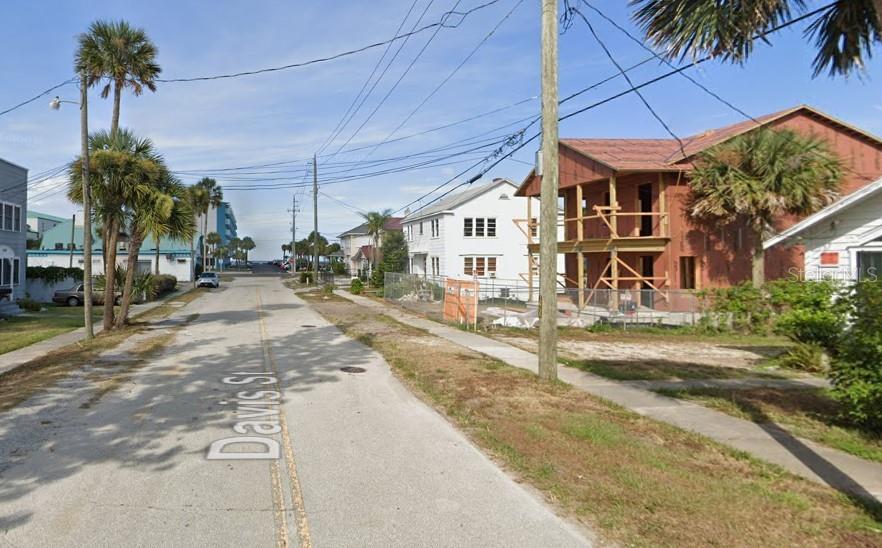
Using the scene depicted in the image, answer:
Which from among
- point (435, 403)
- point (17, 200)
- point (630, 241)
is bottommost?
point (435, 403)

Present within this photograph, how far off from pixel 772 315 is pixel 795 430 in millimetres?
12755

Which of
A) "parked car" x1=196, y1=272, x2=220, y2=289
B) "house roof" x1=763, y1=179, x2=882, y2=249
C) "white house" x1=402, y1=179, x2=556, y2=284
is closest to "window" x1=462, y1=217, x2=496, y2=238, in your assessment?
"white house" x1=402, y1=179, x2=556, y2=284

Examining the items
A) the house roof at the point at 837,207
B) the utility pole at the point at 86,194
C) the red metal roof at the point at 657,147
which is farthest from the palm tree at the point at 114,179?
the house roof at the point at 837,207

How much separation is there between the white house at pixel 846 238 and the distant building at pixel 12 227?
3028 centimetres

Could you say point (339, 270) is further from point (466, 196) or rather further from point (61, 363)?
point (61, 363)

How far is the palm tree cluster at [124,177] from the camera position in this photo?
59.8ft

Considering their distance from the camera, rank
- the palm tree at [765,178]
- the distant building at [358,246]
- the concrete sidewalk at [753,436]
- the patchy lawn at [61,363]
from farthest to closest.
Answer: the distant building at [358,246]
the palm tree at [765,178]
the patchy lawn at [61,363]
the concrete sidewalk at [753,436]

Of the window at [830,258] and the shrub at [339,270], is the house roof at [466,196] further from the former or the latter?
the shrub at [339,270]

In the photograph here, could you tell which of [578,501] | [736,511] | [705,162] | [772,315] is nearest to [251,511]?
[578,501]

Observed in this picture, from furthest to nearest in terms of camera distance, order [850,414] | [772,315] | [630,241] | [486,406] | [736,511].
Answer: [630,241]
[772,315]
[486,406]
[850,414]
[736,511]

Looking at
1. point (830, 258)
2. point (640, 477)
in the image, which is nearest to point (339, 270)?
point (830, 258)

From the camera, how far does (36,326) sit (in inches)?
826

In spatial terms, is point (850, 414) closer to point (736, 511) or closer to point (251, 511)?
point (736, 511)

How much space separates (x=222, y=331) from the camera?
19266 millimetres
